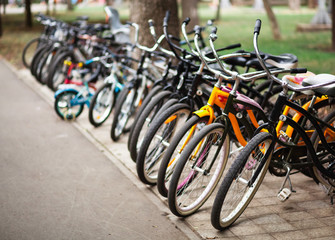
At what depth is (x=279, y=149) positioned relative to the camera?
173 inches

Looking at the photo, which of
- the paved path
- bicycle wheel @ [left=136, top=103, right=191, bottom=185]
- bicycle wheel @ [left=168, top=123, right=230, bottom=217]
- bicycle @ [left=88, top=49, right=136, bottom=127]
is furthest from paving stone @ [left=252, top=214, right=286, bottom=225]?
bicycle @ [left=88, top=49, right=136, bottom=127]

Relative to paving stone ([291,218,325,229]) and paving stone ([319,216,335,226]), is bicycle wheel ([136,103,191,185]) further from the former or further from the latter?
paving stone ([319,216,335,226])

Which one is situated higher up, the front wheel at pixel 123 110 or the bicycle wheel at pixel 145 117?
the bicycle wheel at pixel 145 117

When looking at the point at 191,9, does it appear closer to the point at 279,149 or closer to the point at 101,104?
the point at 101,104

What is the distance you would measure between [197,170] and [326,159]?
1201mm

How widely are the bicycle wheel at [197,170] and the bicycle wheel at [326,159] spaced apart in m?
0.80

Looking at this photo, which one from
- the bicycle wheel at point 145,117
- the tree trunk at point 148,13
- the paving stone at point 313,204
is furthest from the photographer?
the tree trunk at point 148,13

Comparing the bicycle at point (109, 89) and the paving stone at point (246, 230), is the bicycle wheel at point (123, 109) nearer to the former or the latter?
the bicycle at point (109, 89)

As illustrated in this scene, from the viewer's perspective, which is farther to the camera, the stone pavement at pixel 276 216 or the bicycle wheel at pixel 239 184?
the stone pavement at pixel 276 216

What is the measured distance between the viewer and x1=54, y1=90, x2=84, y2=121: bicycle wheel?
7.39 m

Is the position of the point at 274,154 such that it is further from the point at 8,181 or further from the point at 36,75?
the point at 36,75

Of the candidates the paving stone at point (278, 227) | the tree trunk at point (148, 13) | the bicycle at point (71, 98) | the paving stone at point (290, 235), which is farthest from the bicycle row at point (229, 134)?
the tree trunk at point (148, 13)

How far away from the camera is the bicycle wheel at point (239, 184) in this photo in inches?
153

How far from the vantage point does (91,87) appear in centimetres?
759
